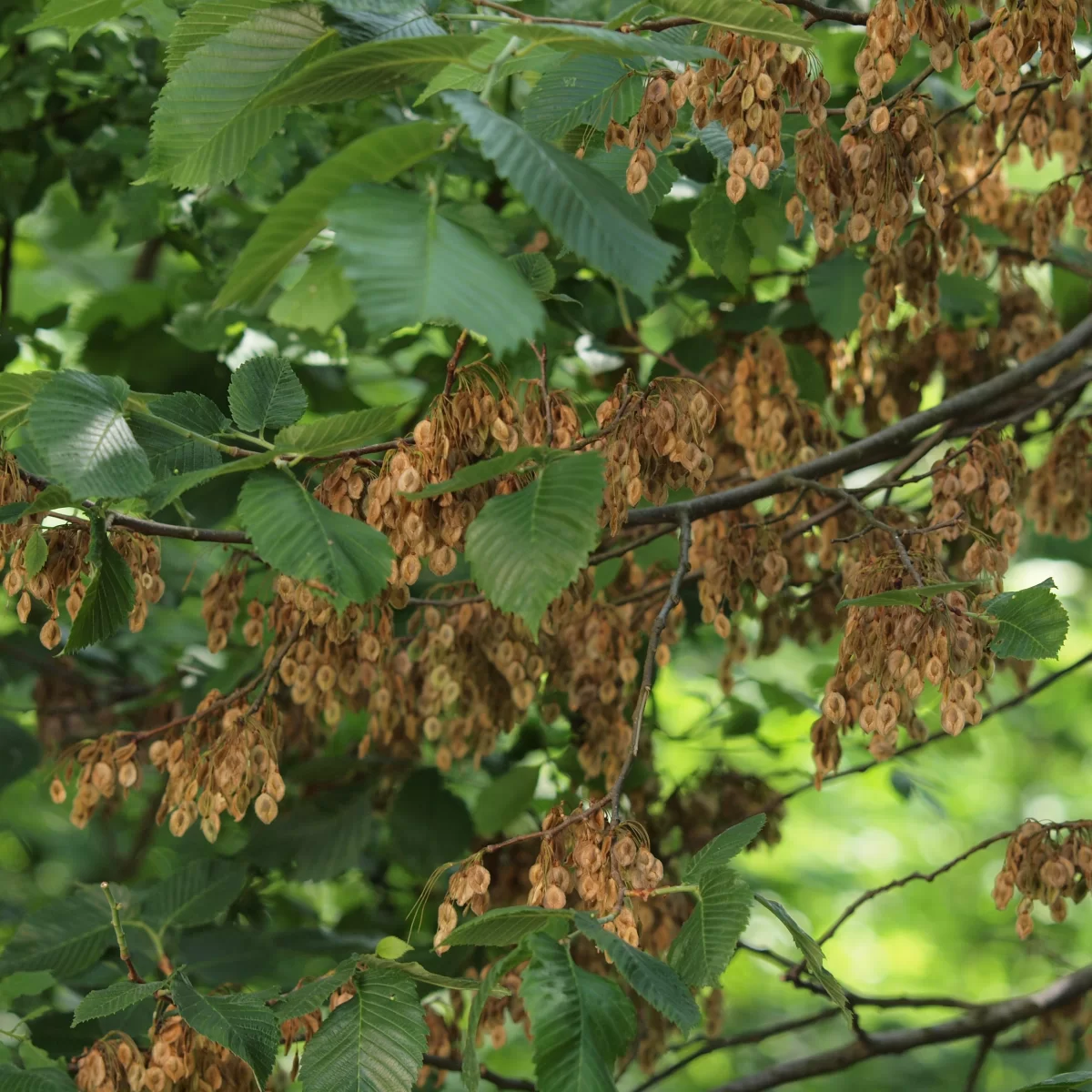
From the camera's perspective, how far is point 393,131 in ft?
4.88

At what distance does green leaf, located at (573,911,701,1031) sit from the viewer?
5.35 ft

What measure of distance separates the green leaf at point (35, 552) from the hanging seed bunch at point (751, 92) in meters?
1.16

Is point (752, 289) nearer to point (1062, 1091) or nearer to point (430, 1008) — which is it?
point (430, 1008)

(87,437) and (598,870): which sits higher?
(87,437)

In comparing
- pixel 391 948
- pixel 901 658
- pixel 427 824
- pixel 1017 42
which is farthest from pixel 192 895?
pixel 1017 42

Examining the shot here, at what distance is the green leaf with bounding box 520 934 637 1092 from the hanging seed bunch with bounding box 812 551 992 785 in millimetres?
628

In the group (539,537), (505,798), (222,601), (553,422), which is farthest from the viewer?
(505,798)

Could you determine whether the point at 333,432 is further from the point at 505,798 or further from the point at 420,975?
the point at 505,798

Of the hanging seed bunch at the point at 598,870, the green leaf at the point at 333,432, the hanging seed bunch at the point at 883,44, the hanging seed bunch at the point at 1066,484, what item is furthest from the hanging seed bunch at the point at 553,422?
the hanging seed bunch at the point at 1066,484

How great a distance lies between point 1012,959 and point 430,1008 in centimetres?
613

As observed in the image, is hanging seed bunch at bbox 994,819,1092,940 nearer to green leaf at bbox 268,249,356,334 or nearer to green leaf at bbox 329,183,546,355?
green leaf at bbox 329,183,546,355

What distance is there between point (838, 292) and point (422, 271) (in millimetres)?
1965

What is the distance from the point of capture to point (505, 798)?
3.51 metres

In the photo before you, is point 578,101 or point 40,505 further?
point 578,101
